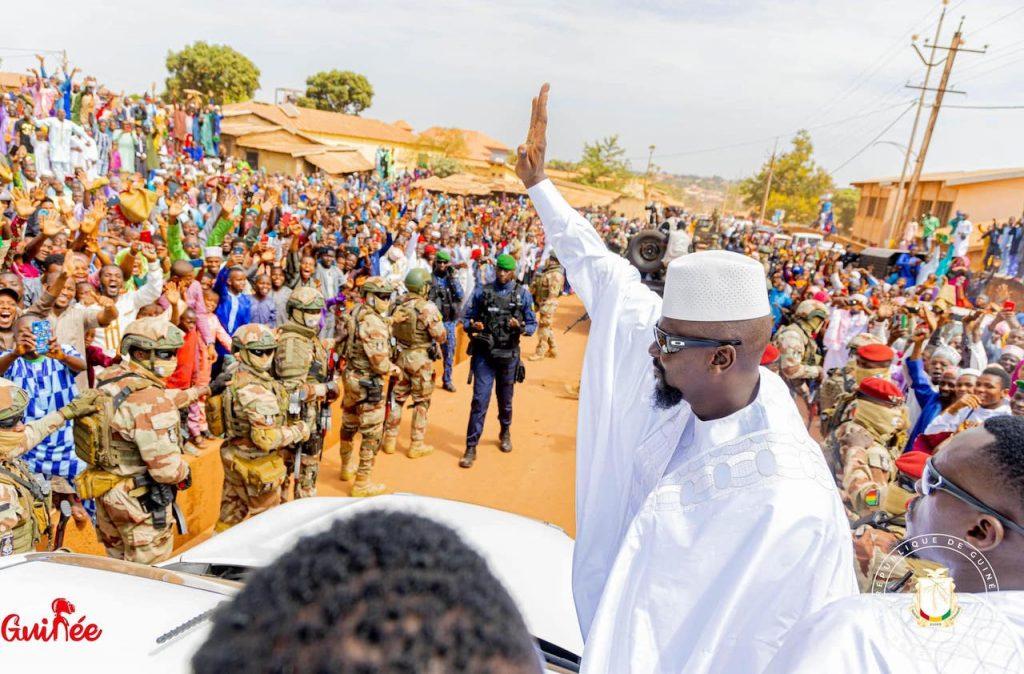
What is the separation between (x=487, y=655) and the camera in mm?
648

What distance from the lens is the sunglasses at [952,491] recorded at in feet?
5.01

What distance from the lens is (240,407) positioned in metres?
4.55

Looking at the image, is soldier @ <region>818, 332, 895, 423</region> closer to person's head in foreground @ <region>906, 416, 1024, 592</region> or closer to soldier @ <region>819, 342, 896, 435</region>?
soldier @ <region>819, 342, 896, 435</region>

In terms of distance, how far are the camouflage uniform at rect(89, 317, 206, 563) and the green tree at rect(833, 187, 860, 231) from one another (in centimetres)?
7531

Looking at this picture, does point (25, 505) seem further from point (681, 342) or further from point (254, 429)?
point (681, 342)

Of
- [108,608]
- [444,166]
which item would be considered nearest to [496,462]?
[108,608]

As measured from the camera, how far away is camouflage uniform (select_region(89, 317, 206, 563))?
12.1 ft

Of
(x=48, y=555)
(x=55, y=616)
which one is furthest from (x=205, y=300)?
(x=55, y=616)

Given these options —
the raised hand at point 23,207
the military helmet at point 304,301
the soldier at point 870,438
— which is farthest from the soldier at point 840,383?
the raised hand at point 23,207

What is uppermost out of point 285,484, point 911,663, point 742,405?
point 742,405

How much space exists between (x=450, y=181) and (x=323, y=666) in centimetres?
3077

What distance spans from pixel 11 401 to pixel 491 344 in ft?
15.3

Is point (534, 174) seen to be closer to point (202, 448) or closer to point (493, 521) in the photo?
point (493, 521)

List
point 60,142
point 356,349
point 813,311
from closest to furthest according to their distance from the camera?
point 356,349
point 813,311
point 60,142
